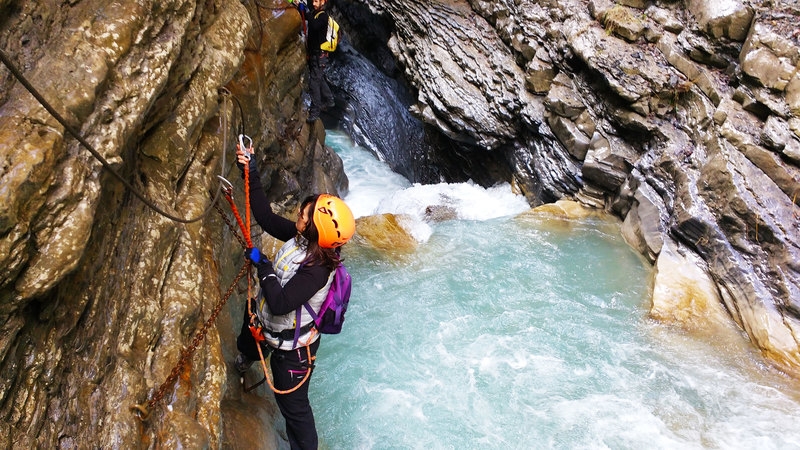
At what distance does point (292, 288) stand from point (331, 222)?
51 cm

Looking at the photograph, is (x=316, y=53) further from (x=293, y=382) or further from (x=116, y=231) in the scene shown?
(x=293, y=382)

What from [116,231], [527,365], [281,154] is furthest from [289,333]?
[281,154]

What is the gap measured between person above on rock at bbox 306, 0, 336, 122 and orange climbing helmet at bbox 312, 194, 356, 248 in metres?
5.62

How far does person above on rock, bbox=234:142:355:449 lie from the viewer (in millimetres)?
3291

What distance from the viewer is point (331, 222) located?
10.7 ft

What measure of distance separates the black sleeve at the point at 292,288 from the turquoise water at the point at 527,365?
2.35 meters

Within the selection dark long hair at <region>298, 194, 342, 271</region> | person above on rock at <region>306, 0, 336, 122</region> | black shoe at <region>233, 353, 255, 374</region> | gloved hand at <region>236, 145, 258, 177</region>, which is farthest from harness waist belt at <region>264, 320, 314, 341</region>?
person above on rock at <region>306, 0, 336, 122</region>

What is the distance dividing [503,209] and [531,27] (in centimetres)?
403

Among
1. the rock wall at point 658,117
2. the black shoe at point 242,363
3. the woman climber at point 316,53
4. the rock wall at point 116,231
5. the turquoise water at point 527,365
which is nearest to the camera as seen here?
the rock wall at point 116,231

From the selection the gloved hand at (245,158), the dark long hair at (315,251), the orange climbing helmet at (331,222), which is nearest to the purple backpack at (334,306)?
the dark long hair at (315,251)

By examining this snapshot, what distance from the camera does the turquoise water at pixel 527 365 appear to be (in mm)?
5266

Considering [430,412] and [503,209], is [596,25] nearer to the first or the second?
[503,209]

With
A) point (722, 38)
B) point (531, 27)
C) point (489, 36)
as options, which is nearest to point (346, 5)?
point (489, 36)

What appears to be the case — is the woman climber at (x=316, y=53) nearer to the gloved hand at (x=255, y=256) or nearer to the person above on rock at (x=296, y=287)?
the person above on rock at (x=296, y=287)
